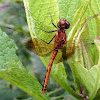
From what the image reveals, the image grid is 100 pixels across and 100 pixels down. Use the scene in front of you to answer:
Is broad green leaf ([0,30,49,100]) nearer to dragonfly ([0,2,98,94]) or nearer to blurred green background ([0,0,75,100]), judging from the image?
dragonfly ([0,2,98,94])

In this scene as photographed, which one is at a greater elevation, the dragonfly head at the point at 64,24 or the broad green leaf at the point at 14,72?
the dragonfly head at the point at 64,24

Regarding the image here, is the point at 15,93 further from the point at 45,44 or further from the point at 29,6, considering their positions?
the point at 29,6

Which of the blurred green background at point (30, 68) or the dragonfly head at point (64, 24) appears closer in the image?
the dragonfly head at point (64, 24)

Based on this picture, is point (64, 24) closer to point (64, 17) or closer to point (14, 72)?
Answer: point (64, 17)

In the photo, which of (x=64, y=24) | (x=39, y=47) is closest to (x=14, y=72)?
(x=39, y=47)

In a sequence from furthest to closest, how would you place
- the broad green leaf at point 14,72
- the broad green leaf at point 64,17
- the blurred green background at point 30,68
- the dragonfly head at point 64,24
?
the blurred green background at point 30,68 < the dragonfly head at point 64,24 < the broad green leaf at point 64,17 < the broad green leaf at point 14,72

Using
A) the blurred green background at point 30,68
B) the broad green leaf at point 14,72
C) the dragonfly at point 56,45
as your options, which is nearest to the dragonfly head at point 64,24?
the dragonfly at point 56,45

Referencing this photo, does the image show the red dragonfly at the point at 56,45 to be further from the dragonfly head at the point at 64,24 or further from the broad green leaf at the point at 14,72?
the broad green leaf at the point at 14,72

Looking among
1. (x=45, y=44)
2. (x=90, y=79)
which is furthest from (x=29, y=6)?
(x=90, y=79)

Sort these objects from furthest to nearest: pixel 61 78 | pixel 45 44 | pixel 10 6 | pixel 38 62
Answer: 1. pixel 10 6
2. pixel 38 62
3. pixel 45 44
4. pixel 61 78
